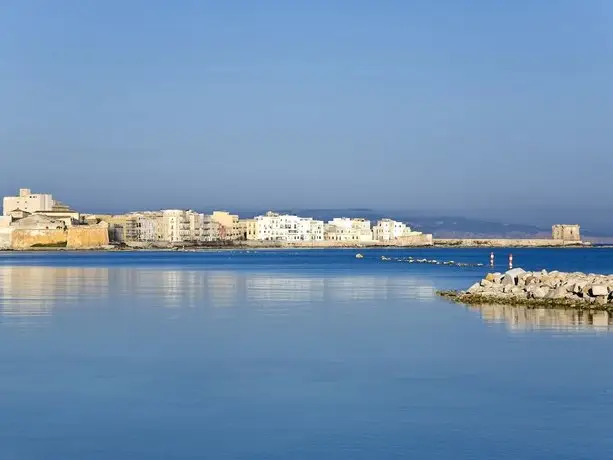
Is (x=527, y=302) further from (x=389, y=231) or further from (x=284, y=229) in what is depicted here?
(x=389, y=231)

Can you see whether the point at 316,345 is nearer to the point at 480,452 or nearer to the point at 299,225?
the point at 480,452

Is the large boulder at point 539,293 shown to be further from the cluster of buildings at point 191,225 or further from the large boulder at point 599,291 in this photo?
the cluster of buildings at point 191,225

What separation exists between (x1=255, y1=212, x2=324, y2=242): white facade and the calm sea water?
408 feet

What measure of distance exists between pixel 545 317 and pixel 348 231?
136958mm

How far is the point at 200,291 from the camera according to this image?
29.7 m

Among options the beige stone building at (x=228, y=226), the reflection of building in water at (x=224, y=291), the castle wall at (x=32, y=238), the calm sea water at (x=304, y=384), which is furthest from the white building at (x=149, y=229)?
the calm sea water at (x=304, y=384)

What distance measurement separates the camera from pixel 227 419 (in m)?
9.48

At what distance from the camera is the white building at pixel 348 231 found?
155 meters

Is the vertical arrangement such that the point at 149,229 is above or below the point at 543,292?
above

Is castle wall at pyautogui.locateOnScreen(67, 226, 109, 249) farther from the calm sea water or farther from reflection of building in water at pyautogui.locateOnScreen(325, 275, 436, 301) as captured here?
the calm sea water

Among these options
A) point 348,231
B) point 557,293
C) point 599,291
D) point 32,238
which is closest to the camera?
point 599,291

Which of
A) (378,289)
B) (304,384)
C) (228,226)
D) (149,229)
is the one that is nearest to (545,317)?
(304,384)

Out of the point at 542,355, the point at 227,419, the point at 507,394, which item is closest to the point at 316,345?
the point at 542,355

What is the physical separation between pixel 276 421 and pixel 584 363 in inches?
205
